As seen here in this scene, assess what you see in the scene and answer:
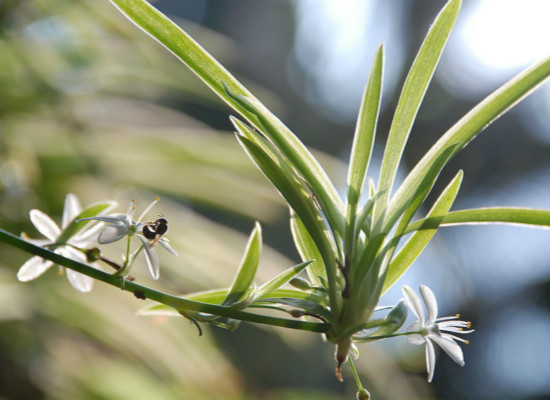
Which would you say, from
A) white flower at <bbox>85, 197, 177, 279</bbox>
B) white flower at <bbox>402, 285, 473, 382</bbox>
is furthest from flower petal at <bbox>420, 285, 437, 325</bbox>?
white flower at <bbox>85, 197, 177, 279</bbox>

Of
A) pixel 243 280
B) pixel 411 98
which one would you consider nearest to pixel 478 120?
pixel 411 98

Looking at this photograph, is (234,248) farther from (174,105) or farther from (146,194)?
(174,105)

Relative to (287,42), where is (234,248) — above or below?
below

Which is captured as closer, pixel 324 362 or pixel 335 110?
pixel 324 362

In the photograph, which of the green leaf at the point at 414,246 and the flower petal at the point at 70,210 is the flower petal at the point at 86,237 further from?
the green leaf at the point at 414,246

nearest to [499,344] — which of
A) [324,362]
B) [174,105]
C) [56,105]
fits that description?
[324,362]

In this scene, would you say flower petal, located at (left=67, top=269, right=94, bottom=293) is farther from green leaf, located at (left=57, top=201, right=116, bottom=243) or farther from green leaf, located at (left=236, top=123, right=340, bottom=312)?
green leaf, located at (left=236, top=123, right=340, bottom=312)
